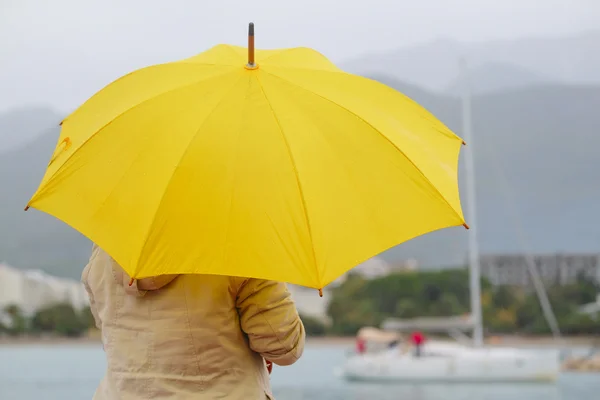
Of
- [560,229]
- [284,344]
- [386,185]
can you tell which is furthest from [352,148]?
[560,229]

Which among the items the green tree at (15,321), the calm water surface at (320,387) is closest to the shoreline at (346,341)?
the green tree at (15,321)

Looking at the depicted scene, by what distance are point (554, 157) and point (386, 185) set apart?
4007 inches

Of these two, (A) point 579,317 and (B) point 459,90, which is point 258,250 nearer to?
(B) point 459,90

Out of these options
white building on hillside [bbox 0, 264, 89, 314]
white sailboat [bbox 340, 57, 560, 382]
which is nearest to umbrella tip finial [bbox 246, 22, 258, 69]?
white sailboat [bbox 340, 57, 560, 382]

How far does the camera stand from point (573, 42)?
131000 mm

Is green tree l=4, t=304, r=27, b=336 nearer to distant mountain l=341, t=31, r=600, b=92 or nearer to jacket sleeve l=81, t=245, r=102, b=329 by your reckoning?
jacket sleeve l=81, t=245, r=102, b=329

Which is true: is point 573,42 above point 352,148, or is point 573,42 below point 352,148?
above

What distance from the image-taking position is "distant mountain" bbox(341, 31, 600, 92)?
11706 cm

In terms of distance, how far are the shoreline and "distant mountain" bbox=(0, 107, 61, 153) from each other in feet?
152

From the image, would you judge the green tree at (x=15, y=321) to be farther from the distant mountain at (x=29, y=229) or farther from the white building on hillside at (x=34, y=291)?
the distant mountain at (x=29, y=229)

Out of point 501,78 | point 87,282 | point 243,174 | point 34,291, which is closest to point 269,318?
point 243,174

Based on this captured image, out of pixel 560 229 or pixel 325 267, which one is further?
pixel 560 229

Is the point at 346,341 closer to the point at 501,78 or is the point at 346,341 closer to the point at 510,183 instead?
the point at 510,183

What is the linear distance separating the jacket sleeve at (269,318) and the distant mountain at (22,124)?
99.0m
